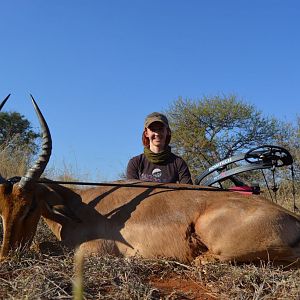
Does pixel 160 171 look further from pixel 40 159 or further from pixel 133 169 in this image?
pixel 40 159

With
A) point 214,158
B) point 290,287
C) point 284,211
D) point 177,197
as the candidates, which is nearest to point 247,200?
point 284,211

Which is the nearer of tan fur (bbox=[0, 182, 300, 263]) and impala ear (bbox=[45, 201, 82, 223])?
tan fur (bbox=[0, 182, 300, 263])

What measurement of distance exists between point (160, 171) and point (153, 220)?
77.3 inches

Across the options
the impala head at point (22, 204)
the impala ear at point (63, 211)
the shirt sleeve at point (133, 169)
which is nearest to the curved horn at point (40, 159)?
the impala head at point (22, 204)

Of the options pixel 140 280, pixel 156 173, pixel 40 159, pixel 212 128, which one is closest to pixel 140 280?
pixel 140 280

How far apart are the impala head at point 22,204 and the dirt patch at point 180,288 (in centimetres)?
141

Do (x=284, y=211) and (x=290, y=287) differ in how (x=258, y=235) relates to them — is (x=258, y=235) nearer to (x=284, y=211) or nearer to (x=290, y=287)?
(x=284, y=211)

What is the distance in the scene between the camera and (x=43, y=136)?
15.8 feet

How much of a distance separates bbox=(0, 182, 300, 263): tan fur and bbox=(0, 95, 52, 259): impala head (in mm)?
63

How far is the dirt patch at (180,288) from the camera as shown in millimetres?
3356

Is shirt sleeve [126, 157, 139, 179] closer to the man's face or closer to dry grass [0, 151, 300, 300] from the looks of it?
the man's face

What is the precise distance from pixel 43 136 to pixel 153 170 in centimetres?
224

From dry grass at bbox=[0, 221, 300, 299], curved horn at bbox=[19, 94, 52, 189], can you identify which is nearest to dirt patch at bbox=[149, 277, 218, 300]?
dry grass at bbox=[0, 221, 300, 299]

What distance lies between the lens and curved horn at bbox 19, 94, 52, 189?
4.72m
